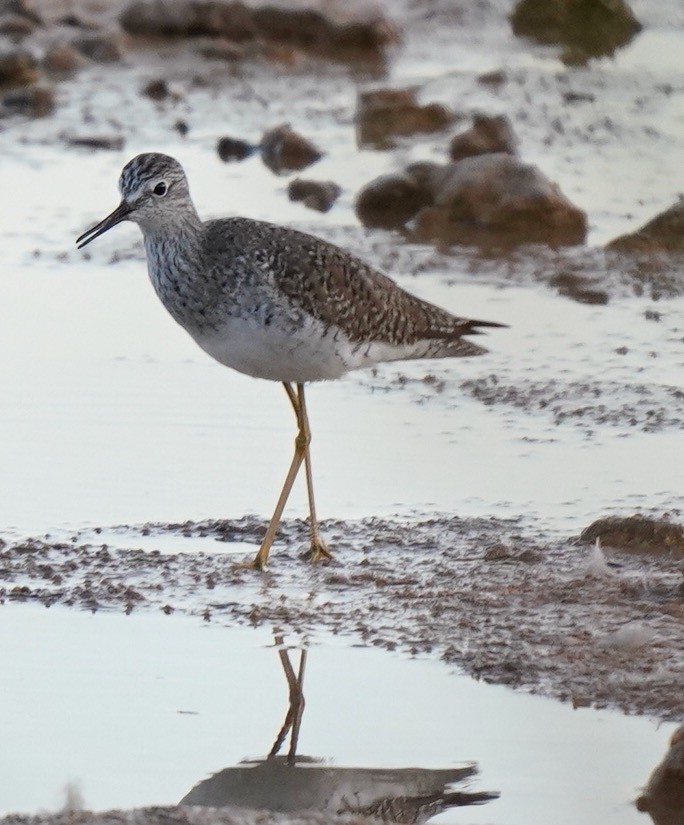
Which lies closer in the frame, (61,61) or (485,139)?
(485,139)

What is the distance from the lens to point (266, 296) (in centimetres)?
648

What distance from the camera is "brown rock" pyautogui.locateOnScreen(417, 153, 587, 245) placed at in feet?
37.2

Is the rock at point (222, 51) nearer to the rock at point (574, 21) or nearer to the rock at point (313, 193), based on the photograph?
the rock at point (574, 21)

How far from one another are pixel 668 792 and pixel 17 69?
12.3m

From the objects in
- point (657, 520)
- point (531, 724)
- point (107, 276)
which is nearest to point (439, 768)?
point (531, 724)

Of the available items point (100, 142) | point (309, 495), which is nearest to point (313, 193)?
point (100, 142)

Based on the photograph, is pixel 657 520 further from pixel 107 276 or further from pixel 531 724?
pixel 107 276

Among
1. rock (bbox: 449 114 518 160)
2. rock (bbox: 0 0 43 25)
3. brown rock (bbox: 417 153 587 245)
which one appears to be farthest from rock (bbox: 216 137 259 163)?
rock (bbox: 0 0 43 25)

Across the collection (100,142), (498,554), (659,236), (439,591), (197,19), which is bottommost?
(439,591)

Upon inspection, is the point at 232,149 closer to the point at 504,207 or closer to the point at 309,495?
the point at 504,207

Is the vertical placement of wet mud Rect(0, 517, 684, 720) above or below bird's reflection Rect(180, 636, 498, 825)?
above

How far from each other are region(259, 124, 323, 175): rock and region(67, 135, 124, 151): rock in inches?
41.9

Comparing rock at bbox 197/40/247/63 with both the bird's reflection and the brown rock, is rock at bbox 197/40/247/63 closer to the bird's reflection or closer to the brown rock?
the brown rock

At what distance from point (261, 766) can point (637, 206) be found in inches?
325
